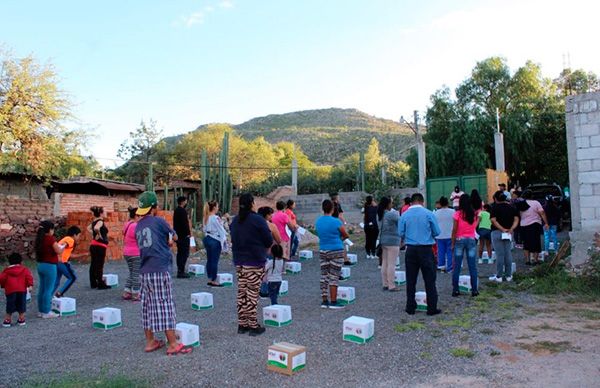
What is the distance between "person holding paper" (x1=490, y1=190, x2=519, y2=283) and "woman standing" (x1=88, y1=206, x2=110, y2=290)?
291 inches

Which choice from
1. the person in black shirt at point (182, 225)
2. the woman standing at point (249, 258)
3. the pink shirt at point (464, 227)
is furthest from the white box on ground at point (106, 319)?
the pink shirt at point (464, 227)

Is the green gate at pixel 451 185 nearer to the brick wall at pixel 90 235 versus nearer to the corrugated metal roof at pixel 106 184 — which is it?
the brick wall at pixel 90 235

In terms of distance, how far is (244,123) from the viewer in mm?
108062

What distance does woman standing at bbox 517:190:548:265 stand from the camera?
1076 centimetres

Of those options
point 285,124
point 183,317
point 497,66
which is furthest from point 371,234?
point 285,124

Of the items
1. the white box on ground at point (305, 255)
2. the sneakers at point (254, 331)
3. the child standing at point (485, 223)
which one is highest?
the child standing at point (485, 223)

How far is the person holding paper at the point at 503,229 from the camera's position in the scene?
8930 millimetres

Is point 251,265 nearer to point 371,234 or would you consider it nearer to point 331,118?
point 371,234

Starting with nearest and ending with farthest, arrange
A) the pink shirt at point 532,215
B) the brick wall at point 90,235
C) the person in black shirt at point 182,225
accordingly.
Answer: the person in black shirt at point 182,225 < the pink shirt at point 532,215 < the brick wall at point 90,235

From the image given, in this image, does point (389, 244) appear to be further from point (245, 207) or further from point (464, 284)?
point (245, 207)

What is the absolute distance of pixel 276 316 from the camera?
257 inches

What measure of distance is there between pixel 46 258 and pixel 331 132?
75806mm

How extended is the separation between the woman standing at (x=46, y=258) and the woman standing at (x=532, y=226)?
9260 mm

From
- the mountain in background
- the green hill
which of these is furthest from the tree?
the green hill
